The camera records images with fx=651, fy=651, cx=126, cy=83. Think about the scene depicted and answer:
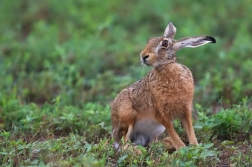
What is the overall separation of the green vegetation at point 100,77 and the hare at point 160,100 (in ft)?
0.87

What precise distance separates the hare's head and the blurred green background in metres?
0.51

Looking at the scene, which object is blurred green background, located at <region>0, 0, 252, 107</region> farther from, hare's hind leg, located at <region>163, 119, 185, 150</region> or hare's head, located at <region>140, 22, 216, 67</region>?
hare's hind leg, located at <region>163, 119, 185, 150</region>

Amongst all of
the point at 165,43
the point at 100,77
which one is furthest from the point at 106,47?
the point at 165,43

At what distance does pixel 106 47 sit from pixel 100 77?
1496 mm

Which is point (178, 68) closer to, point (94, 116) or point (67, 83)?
point (94, 116)

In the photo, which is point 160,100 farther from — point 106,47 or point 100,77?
point 106,47

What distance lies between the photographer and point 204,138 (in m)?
6.57

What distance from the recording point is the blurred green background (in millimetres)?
8875

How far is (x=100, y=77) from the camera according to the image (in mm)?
9320

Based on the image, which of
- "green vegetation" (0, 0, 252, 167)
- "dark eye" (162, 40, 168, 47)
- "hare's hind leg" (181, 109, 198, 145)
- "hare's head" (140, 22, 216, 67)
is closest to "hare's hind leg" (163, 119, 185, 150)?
"hare's hind leg" (181, 109, 198, 145)

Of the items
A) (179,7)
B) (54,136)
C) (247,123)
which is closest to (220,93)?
(247,123)

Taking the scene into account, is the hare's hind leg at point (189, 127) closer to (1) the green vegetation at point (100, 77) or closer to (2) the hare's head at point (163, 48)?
(1) the green vegetation at point (100, 77)

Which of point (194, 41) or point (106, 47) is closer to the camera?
point (194, 41)

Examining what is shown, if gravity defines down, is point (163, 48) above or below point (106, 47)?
above
